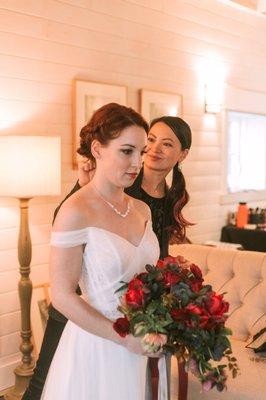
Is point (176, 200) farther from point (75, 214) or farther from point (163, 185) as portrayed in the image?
point (75, 214)

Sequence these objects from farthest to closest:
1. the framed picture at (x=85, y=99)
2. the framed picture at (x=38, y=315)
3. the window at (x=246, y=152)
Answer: the window at (x=246, y=152), the framed picture at (x=85, y=99), the framed picture at (x=38, y=315)

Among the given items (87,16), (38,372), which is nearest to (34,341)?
(38,372)

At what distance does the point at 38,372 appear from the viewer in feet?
7.07

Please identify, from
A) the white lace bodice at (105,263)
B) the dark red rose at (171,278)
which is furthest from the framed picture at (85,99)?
the dark red rose at (171,278)

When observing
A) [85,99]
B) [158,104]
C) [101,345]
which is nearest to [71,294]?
[101,345]

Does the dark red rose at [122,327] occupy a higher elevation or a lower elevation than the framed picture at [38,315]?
higher

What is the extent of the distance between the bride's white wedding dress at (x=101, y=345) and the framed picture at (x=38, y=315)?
60.7 inches

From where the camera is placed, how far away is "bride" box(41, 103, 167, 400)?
4.43 feet

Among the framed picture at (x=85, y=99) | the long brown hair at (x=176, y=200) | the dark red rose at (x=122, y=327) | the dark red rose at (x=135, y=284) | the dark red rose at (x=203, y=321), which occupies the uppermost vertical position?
the framed picture at (x=85, y=99)

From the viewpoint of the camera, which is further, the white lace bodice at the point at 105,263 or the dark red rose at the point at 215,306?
the white lace bodice at the point at 105,263

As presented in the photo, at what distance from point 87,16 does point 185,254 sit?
1.74 meters

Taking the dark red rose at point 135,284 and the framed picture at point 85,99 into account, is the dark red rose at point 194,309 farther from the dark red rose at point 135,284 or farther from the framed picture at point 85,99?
the framed picture at point 85,99

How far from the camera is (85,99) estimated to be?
3.31 meters

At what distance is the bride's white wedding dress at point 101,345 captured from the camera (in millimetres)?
1411
